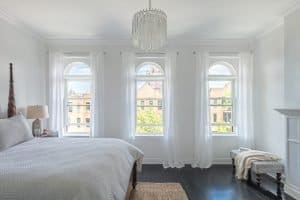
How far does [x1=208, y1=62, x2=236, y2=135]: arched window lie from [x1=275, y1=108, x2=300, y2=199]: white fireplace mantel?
234cm

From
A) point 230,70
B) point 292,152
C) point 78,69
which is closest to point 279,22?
point 230,70

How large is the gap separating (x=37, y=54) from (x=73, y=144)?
3.13 m

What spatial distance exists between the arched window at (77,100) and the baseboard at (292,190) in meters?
4.14

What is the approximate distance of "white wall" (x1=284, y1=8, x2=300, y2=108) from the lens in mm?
4148

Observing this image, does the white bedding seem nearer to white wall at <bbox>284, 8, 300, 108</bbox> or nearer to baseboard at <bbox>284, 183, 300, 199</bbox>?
baseboard at <bbox>284, 183, 300, 199</bbox>

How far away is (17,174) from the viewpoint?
2184 millimetres

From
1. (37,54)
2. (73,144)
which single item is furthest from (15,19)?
(73,144)

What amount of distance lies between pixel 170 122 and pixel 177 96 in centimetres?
61

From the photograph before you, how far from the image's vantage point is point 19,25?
5.14m

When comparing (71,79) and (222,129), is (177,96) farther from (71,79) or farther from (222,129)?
(71,79)

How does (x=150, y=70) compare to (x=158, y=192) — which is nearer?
(x=158, y=192)

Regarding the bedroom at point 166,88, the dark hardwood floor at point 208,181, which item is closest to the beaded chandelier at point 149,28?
the bedroom at point 166,88

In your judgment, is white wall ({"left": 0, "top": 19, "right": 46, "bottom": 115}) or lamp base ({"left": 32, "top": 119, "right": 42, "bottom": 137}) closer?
white wall ({"left": 0, "top": 19, "right": 46, "bottom": 115})

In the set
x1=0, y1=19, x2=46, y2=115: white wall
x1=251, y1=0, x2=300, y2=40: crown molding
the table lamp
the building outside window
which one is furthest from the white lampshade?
x1=251, y1=0, x2=300, y2=40: crown molding
